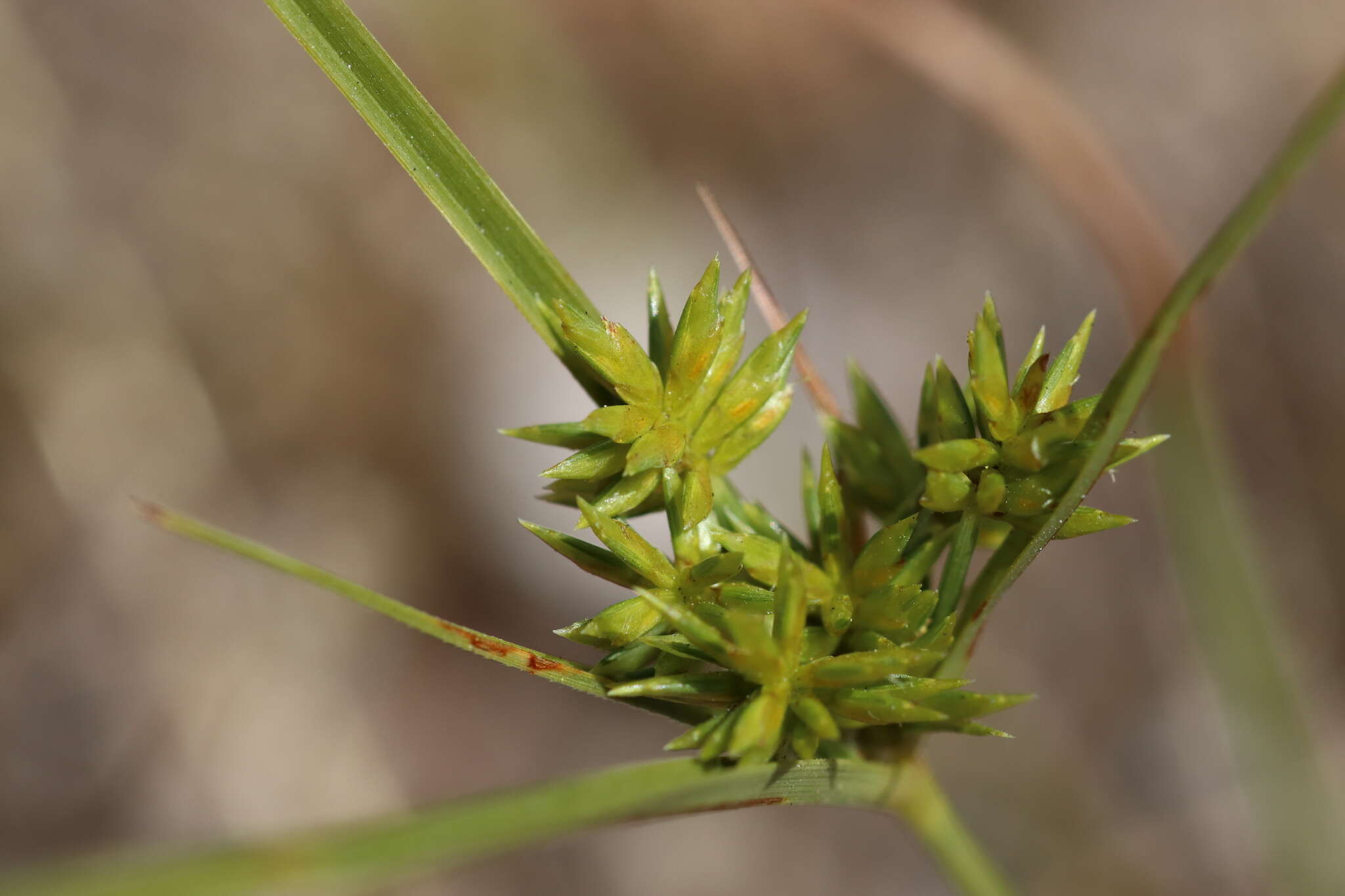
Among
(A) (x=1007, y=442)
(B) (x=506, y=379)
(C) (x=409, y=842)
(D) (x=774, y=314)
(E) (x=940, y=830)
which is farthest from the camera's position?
(B) (x=506, y=379)

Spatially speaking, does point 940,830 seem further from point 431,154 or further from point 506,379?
point 506,379

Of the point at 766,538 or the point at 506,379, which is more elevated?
the point at 506,379

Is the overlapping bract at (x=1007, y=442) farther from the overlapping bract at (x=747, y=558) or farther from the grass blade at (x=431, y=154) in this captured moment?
the grass blade at (x=431, y=154)

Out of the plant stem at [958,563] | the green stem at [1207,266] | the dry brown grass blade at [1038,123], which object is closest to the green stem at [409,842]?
the plant stem at [958,563]

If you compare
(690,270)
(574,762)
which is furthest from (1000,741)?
(690,270)

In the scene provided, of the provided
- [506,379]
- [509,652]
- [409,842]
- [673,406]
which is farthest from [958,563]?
[506,379]

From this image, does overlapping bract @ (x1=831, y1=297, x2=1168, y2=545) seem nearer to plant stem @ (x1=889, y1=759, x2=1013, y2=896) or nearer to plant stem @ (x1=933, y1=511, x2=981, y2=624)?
plant stem @ (x1=933, y1=511, x2=981, y2=624)

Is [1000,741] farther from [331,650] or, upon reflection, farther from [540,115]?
[540,115]
